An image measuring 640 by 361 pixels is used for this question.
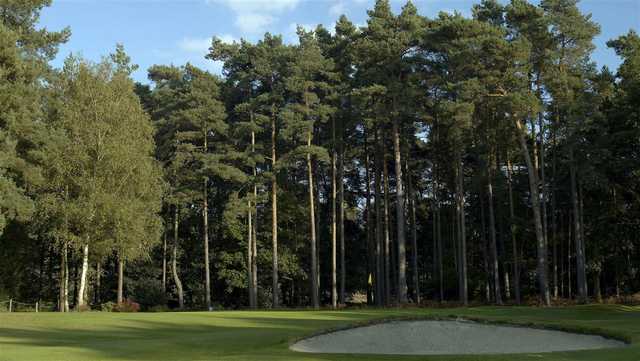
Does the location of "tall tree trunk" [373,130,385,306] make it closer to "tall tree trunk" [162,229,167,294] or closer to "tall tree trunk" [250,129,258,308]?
"tall tree trunk" [250,129,258,308]

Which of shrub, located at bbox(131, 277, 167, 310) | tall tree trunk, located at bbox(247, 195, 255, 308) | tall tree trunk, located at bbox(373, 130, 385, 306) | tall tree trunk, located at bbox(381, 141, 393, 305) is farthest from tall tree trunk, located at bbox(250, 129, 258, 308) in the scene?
tall tree trunk, located at bbox(381, 141, 393, 305)

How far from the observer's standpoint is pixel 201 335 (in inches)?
861

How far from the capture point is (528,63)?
38.5m

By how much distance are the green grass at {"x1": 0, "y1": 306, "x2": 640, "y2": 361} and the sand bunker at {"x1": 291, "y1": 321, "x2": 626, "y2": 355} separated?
0.83m

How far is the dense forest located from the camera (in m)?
38.2

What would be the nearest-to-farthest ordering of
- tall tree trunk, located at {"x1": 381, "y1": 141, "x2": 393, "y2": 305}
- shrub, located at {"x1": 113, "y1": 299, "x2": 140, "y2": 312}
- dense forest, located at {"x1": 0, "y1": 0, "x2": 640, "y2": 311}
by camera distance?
dense forest, located at {"x1": 0, "y1": 0, "x2": 640, "y2": 311}, shrub, located at {"x1": 113, "y1": 299, "x2": 140, "y2": 312}, tall tree trunk, located at {"x1": 381, "y1": 141, "x2": 393, "y2": 305}

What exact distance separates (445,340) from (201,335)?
8.39 m

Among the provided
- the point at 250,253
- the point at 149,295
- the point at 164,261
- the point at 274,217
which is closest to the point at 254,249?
the point at 250,253

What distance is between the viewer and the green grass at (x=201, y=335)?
15.5 metres

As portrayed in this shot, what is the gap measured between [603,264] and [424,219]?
56.8ft

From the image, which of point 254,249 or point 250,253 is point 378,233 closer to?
point 254,249

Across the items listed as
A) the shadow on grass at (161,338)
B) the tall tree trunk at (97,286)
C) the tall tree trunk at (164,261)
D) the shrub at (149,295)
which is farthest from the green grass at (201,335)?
the tall tree trunk at (164,261)

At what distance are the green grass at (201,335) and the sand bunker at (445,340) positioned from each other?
829 mm

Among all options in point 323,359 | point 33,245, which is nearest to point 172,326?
point 323,359
